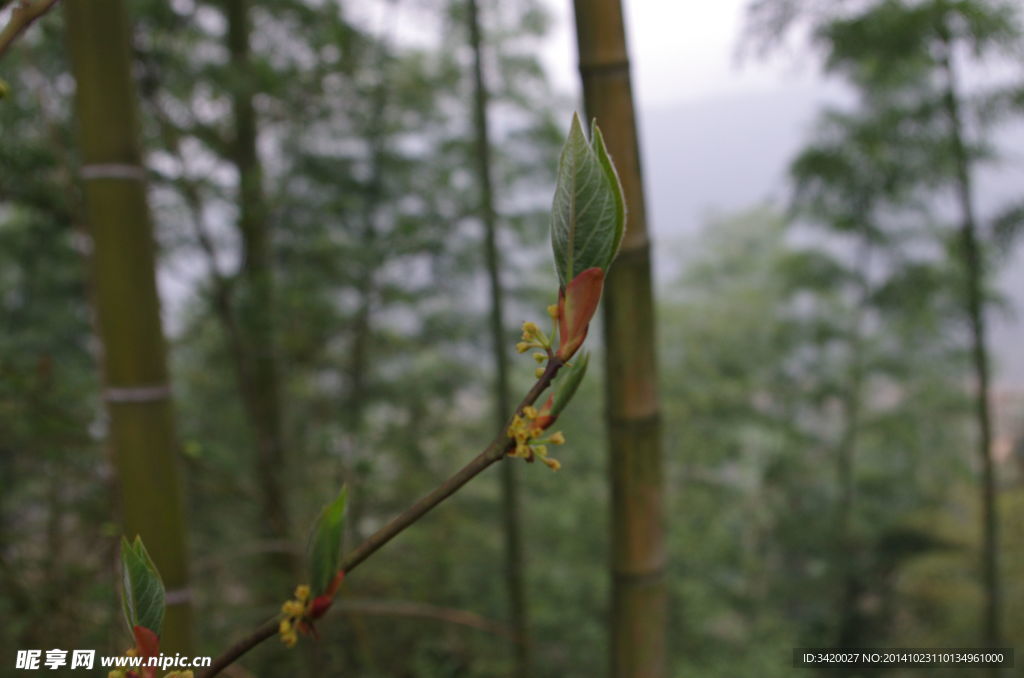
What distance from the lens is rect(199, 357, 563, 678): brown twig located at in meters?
0.22

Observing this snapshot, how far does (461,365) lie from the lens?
14.0 ft

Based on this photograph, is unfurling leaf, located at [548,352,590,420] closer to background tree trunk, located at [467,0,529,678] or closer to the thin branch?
the thin branch

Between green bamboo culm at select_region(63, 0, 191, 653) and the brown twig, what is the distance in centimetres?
52

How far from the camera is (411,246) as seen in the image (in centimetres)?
191

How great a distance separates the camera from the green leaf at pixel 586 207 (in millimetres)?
219

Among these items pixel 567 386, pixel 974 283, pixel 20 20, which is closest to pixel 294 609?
pixel 567 386

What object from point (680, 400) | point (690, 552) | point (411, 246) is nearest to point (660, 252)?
point (680, 400)

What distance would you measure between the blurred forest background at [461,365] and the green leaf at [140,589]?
22 centimetres

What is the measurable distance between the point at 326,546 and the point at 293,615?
0.02 metres

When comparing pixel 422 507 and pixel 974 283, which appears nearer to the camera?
pixel 422 507

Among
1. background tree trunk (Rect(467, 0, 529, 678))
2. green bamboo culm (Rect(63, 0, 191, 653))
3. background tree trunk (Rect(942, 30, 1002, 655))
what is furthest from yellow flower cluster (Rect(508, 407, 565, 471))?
background tree trunk (Rect(942, 30, 1002, 655))

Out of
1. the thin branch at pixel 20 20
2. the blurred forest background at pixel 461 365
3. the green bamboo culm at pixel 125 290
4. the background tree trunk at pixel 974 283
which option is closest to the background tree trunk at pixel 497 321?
the blurred forest background at pixel 461 365

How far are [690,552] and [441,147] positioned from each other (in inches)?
109

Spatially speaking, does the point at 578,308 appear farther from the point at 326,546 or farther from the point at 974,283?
the point at 974,283
